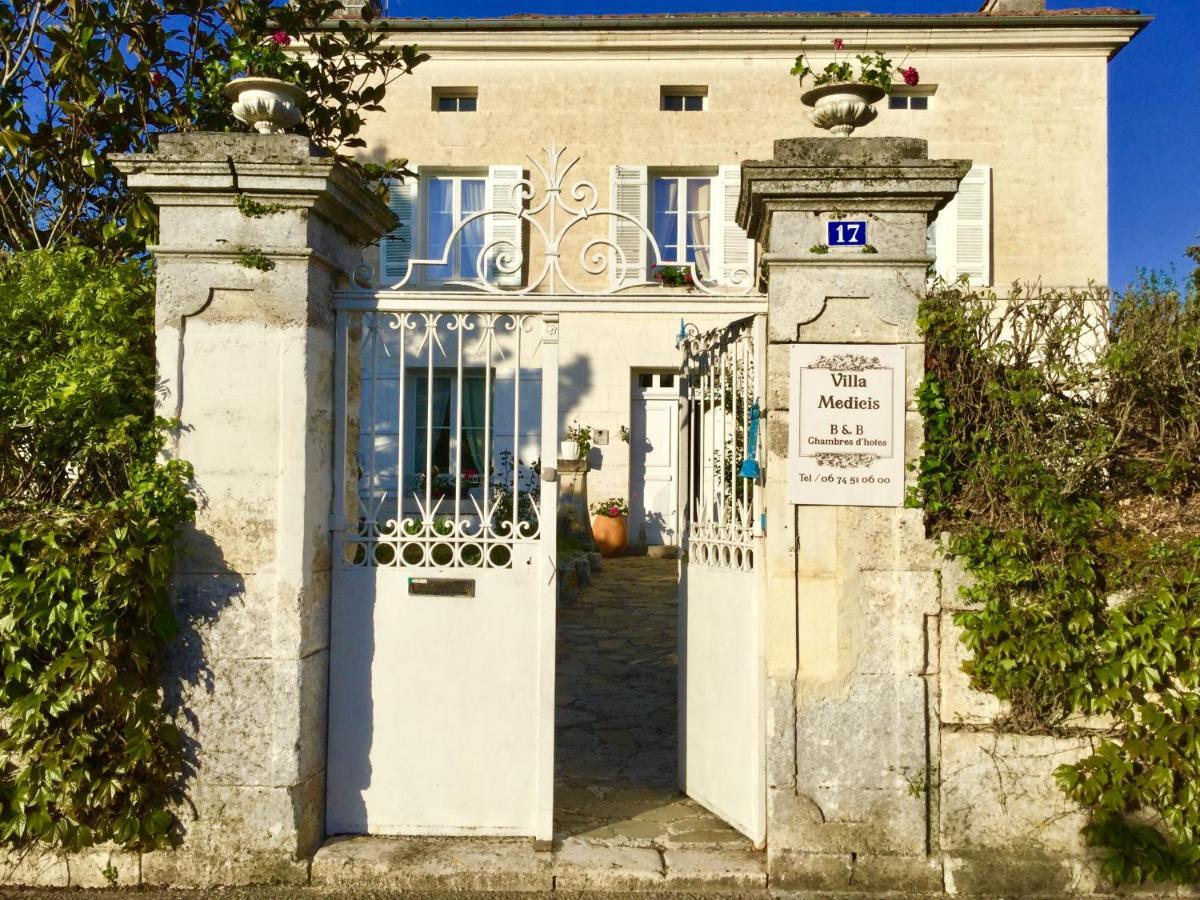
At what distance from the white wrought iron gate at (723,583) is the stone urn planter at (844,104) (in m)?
0.94

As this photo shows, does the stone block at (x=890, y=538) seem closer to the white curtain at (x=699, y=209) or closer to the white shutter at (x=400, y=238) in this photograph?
the white curtain at (x=699, y=209)

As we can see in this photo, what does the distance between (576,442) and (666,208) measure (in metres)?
3.49

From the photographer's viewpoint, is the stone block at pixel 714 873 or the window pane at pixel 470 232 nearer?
the stone block at pixel 714 873

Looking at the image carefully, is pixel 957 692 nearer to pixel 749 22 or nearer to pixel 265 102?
pixel 265 102

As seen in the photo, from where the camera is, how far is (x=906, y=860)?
3564 millimetres

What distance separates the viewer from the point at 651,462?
42.4 feet

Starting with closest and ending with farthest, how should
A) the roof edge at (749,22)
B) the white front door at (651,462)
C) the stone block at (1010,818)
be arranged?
the stone block at (1010,818) < the roof edge at (749,22) < the white front door at (651,462)

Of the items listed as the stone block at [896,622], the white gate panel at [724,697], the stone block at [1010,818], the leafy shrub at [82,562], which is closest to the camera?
the leafy shrub at [82,562]

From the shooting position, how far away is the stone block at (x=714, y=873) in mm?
3564

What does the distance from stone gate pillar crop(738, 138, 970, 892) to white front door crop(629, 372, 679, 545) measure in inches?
359

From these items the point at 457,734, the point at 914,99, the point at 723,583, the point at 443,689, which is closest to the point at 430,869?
the point at 457,734

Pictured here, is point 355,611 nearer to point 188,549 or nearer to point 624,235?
point 188,549

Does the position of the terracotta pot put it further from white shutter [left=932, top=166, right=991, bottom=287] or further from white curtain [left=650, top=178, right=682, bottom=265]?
white shutter [left=932, top=166, right=991, bottom=287]

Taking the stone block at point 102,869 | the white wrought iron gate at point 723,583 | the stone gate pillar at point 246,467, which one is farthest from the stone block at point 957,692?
the stone block at point 102,869
